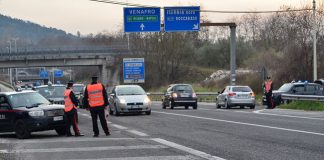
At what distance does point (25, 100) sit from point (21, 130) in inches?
58.9

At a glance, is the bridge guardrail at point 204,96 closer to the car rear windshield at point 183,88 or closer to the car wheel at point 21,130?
the car rear windshield at point 183,88

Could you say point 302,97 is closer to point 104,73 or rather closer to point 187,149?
point 187,149

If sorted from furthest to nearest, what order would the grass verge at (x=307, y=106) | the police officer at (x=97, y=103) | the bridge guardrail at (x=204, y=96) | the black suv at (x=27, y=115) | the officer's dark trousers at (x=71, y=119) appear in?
the bridge guardrail at (x=204, y=96) → the grass verge at (x=307, y=106) → the officer's dark trousers at (x=71, y=119) → the black suv at (x=27, y=115) → the police officer at (x=97, y=103)

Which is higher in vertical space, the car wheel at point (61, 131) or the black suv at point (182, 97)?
the black suv at point (182, 97)

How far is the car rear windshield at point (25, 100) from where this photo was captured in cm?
1991

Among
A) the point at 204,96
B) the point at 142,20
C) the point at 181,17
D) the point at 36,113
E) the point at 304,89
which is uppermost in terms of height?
the point at 181,17

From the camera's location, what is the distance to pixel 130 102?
30.0 metres

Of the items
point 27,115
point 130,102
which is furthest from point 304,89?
point 27,115

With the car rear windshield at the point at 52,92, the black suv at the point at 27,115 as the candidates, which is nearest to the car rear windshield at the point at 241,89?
the car rear windshield at the point at 52,92

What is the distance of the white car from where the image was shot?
29984 millimetres

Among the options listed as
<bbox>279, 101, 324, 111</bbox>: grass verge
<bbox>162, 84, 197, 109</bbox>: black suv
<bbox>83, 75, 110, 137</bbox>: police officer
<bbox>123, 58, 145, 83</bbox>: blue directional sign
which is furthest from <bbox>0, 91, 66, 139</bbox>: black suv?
<bbox>123, 58, 145, 83</bbox>: blue directional sign

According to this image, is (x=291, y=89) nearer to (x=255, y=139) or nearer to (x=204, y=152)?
(x=255, y=139)

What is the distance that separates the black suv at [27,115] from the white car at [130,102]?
32.0 feet

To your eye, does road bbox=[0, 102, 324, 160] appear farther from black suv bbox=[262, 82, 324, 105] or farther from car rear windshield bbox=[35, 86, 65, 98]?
black suv bbox=[262, 82, 324, 105]
